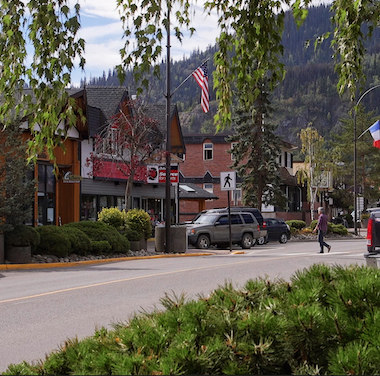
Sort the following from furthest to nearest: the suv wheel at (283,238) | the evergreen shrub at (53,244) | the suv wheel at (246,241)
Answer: the suv wheel at (283,238) → the suv wheel at (246,241) → the evergreen shrub at (53,244)

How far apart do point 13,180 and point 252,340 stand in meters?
20.9

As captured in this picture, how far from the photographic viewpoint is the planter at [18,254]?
78.0 ft

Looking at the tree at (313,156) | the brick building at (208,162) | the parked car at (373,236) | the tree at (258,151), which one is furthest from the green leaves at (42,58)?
the brick building at (208,162)

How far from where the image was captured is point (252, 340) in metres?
4.06

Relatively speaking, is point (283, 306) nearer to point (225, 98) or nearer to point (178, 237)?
point (225, 98)

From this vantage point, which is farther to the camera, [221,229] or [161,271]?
[221,229]

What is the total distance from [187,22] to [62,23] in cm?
125

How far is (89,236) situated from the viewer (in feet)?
93.0

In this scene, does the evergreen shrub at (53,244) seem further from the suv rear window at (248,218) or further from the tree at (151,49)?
the tree at (151,49)

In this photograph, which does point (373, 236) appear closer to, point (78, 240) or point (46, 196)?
point (78, 240)

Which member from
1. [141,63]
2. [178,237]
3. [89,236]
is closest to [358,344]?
[141,63]

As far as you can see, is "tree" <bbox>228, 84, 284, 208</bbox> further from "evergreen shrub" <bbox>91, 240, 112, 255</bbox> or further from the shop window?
"evergreen shrub" <bbox>91, 240, 112, 255</bbox>

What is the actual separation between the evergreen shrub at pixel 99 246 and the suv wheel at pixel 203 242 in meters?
10.3

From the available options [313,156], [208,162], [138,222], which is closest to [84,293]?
[138,222]
